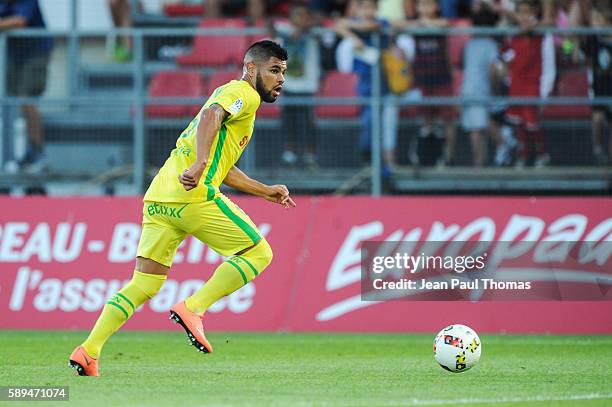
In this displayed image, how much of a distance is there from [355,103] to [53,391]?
7641 millimetres

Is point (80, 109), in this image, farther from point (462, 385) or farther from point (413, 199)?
point (462, 385)

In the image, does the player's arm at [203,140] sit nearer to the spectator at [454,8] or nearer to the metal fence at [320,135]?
the metal fence at [320,135]

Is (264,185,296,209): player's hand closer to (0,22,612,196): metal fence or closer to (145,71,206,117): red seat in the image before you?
(0,22,612,196): metal fence

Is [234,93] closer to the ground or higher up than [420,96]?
higher up

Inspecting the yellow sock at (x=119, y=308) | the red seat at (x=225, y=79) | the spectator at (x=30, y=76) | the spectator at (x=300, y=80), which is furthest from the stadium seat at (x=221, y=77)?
the yellow sock at (x=119, y=308)

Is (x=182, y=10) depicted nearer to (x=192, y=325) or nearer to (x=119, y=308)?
(x=119, y=308)

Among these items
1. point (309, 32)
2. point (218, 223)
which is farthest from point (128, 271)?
point (218, 223)

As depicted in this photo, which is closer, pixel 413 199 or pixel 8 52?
pixel 413 199

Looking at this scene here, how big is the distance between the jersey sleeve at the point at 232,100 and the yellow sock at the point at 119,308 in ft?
4.44

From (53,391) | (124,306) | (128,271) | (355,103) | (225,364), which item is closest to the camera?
(53,391)

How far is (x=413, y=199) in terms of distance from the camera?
13891 millimetres

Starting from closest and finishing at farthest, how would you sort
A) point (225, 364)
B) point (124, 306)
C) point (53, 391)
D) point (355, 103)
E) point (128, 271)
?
point (53, 391), point (124, 306), point (225, 364), point (128, 271), point (355, 103)

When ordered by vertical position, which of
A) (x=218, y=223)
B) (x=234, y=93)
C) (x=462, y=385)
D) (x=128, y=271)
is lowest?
(x=128, y=271)

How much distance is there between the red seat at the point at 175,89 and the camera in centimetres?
1497
